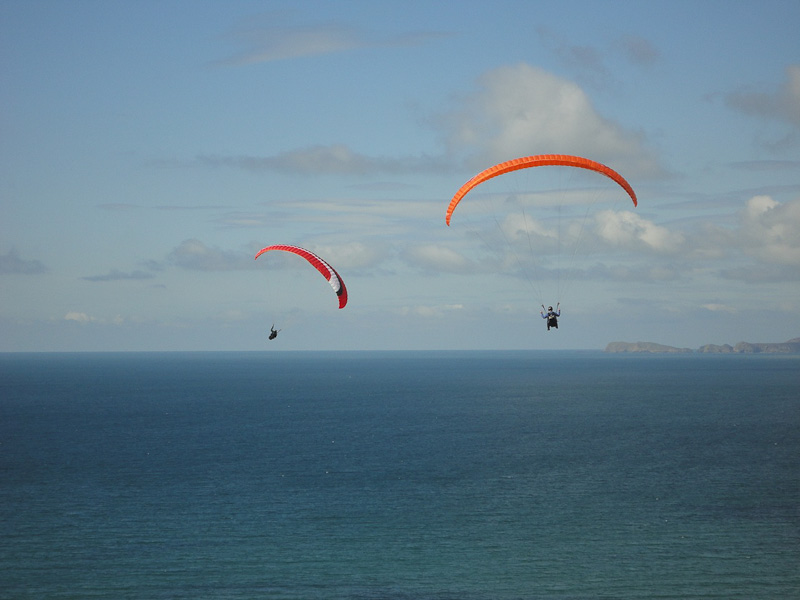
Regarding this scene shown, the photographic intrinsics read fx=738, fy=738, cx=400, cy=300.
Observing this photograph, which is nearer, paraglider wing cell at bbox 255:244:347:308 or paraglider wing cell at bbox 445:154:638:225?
paraglider wing cell at bbox 445:154:638:225

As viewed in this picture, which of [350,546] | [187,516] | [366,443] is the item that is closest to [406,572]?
[350,546]

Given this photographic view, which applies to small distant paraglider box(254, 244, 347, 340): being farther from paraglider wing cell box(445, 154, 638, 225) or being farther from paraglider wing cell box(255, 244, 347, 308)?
paraglider wing cell box(445, 154, 638, 225)

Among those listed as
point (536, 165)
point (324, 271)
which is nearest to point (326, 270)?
point (324, 271)

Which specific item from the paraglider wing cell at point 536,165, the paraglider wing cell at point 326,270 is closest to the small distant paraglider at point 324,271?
the paraglider wing cell at point 326,270

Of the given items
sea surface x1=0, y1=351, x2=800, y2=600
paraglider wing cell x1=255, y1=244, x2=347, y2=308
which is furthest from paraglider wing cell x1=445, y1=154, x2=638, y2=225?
sea surface x1=0, y1=351, x2=800, y2=600

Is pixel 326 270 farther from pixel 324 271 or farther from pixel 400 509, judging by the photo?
Answer: pixel 400 509

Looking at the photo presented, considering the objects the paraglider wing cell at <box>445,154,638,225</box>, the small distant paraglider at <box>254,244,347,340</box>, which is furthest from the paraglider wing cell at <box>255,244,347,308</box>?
the paraglider wing cell at <box>445,154,638,225</box>

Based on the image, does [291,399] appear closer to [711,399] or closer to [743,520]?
[711,399]

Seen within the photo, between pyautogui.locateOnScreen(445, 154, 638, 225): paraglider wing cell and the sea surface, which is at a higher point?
pyautogui.locateOnScreen(445, 154, 638, 225): paraglider wing cell

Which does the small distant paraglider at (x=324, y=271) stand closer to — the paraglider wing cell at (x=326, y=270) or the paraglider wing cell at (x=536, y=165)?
the paraglider wing cell at (x=326, y=270)

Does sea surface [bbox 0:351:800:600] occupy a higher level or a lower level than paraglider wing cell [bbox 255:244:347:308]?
lower
